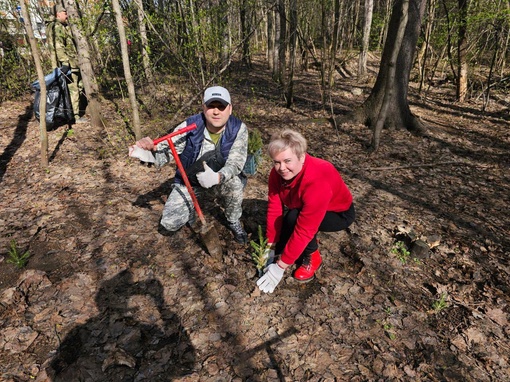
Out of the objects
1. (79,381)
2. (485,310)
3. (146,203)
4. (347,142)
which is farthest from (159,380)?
(347,142)

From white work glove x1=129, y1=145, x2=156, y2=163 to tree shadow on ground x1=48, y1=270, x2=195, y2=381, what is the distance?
4.19ft

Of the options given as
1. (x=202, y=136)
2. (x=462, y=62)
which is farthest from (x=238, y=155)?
(x=462, y=62)

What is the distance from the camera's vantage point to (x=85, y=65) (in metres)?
5.75

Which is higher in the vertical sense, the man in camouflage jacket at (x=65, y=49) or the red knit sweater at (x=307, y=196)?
the man in camouflage jacket at (x=65, y=49)

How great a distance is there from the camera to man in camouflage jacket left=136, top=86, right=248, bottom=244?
2.68 meters

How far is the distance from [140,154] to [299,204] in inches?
61.7

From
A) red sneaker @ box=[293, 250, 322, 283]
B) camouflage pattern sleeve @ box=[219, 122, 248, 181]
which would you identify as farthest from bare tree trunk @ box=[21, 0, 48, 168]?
red sneaker @ box=[293, 250, 322, 283]

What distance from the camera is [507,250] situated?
3.38m

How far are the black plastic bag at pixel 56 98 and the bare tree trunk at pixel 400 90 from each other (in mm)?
6828

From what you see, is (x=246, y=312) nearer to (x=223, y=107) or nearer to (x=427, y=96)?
(x=223, y=107)

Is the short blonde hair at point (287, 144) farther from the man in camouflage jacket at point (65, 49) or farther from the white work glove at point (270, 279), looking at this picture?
the man in camouflage jacket at point (65, 49)

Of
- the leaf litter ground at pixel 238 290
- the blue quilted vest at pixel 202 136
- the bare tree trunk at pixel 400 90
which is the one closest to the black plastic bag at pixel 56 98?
the leaf litter ground at pixel 238 290

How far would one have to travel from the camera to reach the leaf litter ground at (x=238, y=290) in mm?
2197

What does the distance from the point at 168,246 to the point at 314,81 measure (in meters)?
11.8
